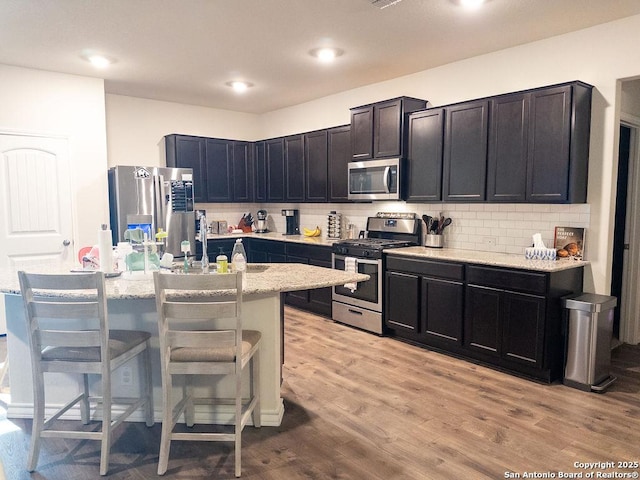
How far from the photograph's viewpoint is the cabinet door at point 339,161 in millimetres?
5281

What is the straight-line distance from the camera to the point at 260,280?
2.64 metres

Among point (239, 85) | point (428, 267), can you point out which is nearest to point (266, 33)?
point (239, 85)

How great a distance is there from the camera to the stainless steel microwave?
458cm

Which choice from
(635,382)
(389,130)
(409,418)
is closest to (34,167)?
(389,130)

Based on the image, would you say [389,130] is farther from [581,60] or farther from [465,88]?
[581,60]

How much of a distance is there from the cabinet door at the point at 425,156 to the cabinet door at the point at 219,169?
2.88 meters

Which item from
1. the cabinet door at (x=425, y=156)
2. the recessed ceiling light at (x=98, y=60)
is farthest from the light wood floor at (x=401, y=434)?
the recessed ceiling light at (x=98, y=60)

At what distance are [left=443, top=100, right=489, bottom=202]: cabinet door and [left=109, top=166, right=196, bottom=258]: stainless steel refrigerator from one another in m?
3.10

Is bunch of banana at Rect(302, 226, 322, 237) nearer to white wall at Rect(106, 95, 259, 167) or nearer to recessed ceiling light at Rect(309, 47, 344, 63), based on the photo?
white wall at Rect(106, 95, 259, 167)

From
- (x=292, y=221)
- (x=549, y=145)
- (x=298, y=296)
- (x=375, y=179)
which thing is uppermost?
(x=549, y=145)

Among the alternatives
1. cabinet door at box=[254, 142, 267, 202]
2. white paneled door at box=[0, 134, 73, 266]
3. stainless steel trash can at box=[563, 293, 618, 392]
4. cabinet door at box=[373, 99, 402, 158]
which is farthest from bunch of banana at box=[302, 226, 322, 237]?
stainless steel trash can at box=[563, 293, 618, 392]

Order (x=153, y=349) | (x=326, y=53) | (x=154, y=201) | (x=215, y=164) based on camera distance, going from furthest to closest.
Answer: (x=215, y=164) < (x=154, y=201) < (x=326, y=53) < (x=153, y=349)

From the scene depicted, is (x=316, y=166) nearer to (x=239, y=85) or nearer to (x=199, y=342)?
(x=239, y=85)

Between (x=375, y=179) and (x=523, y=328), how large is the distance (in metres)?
2.13
